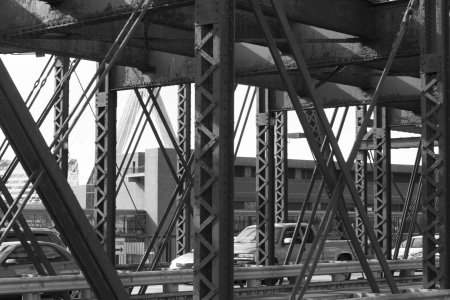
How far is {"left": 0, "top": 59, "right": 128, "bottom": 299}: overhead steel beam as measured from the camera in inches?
310

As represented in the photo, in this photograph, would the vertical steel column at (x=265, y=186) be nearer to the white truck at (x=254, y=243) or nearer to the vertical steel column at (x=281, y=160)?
the white truck at (x=254, y=243)

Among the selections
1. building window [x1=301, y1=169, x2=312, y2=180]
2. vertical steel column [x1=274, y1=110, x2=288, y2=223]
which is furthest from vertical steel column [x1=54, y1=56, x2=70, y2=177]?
building window [x1=301, y1=169, x2=312, y2=180]

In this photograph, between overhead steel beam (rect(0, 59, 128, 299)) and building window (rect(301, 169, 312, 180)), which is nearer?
overhead steel beam (rect(0, 59, 128, 299))

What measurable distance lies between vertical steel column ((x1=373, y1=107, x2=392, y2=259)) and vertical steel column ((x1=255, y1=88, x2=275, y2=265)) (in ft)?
18.4

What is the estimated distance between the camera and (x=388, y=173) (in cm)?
3050

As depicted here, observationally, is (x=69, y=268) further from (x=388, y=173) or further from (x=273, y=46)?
(x=388, y=173)

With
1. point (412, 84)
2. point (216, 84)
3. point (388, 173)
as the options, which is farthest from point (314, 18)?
point (388, 173)

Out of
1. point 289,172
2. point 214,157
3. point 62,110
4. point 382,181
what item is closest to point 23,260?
point 62,110

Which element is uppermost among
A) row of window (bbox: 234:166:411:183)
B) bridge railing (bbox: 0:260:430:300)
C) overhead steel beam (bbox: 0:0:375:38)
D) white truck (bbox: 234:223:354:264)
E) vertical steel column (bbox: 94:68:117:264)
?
row of window (bbox: 234:166:411:183)

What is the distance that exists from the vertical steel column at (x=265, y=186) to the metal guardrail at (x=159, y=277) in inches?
59.4

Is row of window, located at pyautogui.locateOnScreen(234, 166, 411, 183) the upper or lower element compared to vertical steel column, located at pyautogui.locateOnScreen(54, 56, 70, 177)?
upper

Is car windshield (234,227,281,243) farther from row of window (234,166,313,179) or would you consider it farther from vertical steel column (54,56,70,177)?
row of window (234,166,313,179)

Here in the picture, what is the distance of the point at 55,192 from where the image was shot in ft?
26.6

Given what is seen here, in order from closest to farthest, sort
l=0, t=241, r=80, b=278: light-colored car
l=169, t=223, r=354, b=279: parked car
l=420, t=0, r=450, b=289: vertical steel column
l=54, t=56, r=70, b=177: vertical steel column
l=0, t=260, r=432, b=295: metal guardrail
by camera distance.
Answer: l=420, t=0, r=450, b=289: vertical steel column, l=0, t=260, r=432, b=295: metal guardrail, l=0, t=241, r=80, b=278: light-colored car, l=54, t=56, r=70, b=177: vertical steel column, l=169, t=223, r=354, b=279: parked car
